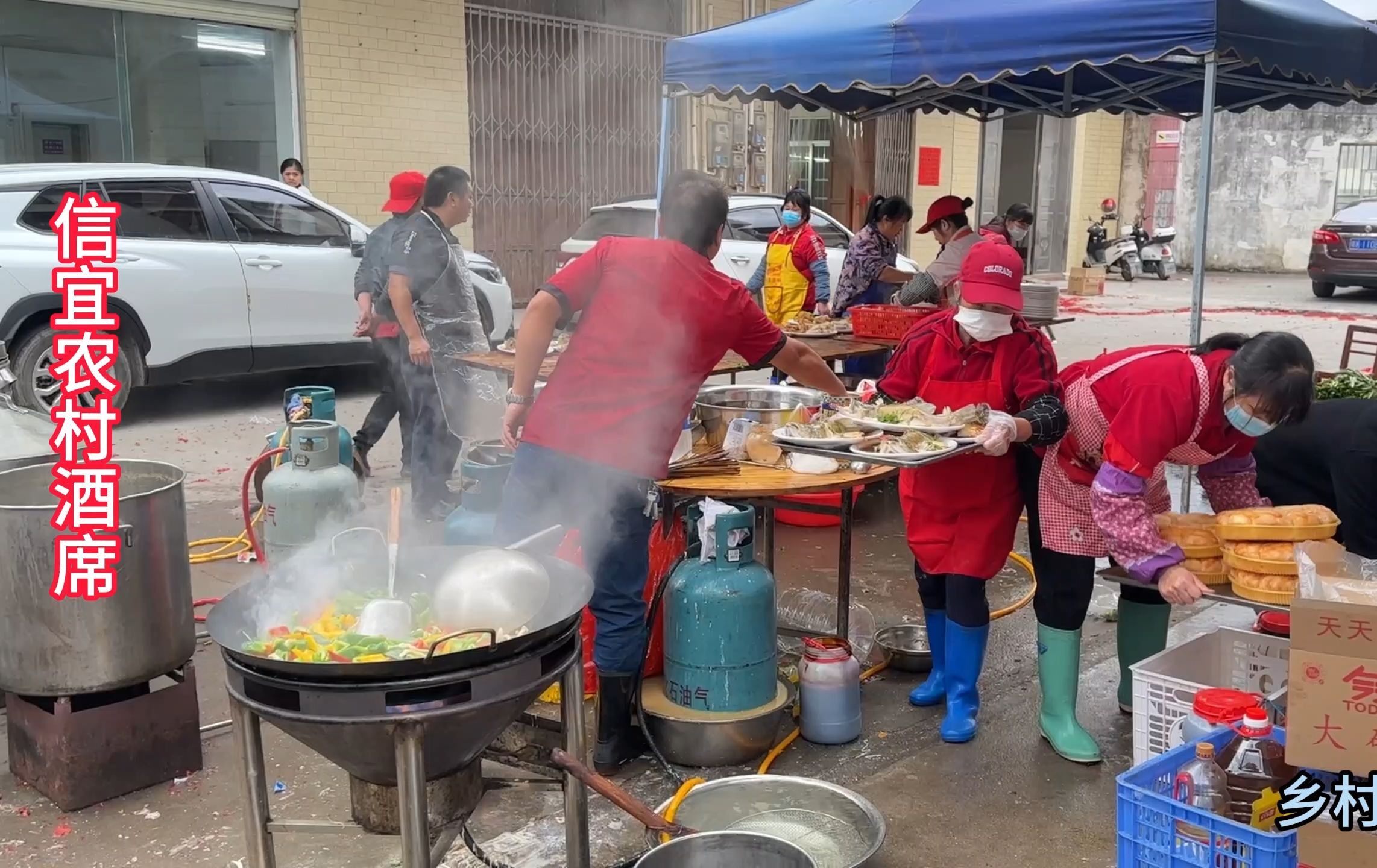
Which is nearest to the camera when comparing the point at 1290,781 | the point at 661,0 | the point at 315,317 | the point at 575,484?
the point at 1290,781

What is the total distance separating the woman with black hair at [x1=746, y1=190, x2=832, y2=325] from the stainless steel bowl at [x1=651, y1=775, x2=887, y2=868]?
5.15m

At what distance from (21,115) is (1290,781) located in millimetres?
10257

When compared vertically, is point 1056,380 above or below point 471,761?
above

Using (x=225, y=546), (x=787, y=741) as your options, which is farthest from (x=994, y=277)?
(x=225, y=546)

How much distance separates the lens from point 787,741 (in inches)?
148

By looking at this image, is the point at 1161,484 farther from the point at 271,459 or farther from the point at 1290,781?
the point at 271,459

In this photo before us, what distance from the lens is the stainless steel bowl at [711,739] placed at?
3611mm

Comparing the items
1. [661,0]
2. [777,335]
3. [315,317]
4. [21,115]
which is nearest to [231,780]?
[777,335]

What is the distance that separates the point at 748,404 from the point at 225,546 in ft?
9.28

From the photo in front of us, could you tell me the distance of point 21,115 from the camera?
9.51 m

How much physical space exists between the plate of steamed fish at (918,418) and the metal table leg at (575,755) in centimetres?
126

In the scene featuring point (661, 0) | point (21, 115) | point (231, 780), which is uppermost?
point (661, 0)

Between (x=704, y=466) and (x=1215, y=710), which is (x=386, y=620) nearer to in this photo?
(x=704, y=466)

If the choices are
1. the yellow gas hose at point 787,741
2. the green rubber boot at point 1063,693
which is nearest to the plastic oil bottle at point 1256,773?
the green rubber boot at point 1063,693
